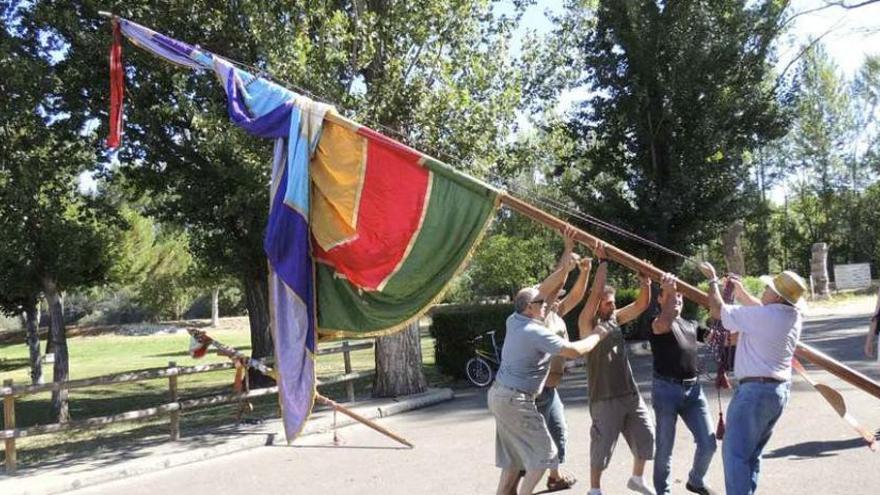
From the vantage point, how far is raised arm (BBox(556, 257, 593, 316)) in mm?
6238

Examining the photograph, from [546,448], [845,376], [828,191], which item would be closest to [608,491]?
[546,448]

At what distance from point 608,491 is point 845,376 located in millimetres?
2675

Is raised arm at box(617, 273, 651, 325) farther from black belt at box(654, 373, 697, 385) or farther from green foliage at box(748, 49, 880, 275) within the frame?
green foliage at box(748, 49, 880, 275)

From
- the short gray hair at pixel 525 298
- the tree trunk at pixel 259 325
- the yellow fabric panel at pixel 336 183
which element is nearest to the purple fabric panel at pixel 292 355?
the yellow fabric panel at pixel 336 183

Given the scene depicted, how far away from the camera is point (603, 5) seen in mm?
21484

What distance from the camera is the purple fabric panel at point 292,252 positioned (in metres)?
5.99

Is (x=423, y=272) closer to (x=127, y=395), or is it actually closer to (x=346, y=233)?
(x=346, y=233)

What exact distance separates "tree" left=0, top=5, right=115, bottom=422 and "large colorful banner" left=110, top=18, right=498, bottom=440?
8249 mm

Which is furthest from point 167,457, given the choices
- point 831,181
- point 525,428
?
point 831,181

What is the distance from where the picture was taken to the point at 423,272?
5793mm

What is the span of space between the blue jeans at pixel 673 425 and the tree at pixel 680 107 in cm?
1532

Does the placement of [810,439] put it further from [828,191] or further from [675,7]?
[828,191]

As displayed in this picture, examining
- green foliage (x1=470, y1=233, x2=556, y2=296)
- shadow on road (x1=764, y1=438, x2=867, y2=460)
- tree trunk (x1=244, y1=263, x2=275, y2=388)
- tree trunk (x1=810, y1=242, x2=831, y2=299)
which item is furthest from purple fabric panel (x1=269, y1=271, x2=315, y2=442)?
tree trunk (x1=810, y1=242, x2=831, y2=299)

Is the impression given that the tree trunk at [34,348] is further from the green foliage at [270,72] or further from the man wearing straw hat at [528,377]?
the man wearing straw hat at [528,377]
